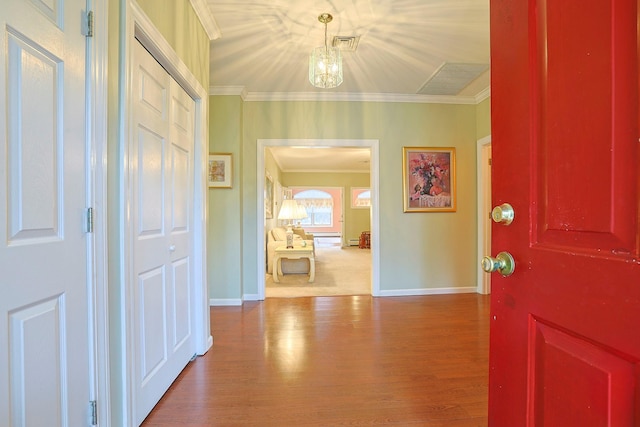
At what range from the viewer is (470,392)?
71.4 inches

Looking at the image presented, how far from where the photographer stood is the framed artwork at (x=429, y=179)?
3939mm

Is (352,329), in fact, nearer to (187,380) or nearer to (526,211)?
(187,380)

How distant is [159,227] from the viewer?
173 centimetres

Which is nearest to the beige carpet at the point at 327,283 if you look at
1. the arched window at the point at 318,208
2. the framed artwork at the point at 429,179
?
the framed artwork at the point at 429,179

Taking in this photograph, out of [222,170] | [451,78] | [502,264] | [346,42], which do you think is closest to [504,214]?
[502,264]

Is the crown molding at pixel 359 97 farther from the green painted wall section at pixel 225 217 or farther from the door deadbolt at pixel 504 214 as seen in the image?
the door deadbolt at pixel 504 214

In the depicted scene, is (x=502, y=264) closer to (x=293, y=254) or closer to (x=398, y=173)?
(x=398, y=173)

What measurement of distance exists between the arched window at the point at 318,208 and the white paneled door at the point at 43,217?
11712 mm

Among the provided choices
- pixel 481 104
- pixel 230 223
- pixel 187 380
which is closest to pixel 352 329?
pixel 187 380

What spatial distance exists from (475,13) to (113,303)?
2.99 metres

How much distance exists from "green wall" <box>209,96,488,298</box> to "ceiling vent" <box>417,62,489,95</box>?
Result: 10.8 inches

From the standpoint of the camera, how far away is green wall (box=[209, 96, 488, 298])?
12.5ft

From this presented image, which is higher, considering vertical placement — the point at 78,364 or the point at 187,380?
the point at 78,364

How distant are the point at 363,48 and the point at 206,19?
1.34 metres
